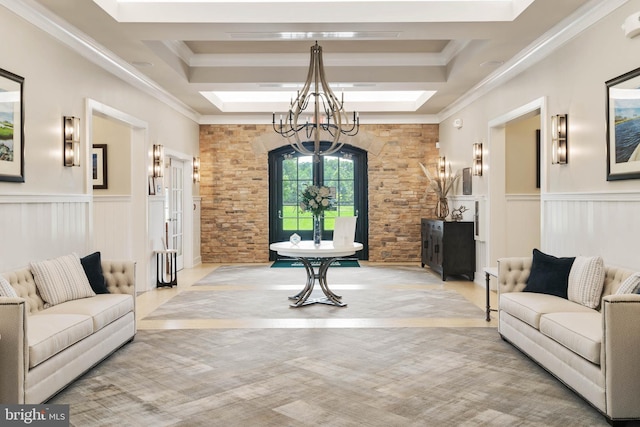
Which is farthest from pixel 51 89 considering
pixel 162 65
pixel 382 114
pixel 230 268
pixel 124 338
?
pixel 382 114

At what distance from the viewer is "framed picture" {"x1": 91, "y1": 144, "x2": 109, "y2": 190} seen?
687cm

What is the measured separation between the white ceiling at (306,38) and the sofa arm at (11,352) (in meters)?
2.43

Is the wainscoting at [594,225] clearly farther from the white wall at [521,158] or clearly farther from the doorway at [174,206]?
the doorway at [174,206]

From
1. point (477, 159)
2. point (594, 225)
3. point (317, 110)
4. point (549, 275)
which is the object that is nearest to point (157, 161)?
point (317, 110)

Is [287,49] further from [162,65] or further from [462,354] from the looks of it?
[462,354]

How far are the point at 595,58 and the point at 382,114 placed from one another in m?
5.67

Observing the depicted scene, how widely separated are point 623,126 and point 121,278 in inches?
168

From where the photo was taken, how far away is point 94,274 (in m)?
4.46

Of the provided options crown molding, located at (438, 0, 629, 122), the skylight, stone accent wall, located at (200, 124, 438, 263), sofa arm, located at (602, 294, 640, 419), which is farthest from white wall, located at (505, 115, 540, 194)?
sofa arm, located at (602, 294, 640, 419)

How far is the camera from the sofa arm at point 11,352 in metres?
2.81

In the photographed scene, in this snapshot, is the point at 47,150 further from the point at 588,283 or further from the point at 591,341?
the point at 588,283

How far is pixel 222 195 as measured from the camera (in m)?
10.1

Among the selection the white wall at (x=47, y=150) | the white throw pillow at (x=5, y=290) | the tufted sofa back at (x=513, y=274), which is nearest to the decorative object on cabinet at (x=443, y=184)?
the tufted sofa back at (x=513, y=274)

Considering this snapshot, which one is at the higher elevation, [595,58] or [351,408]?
[595,58]
